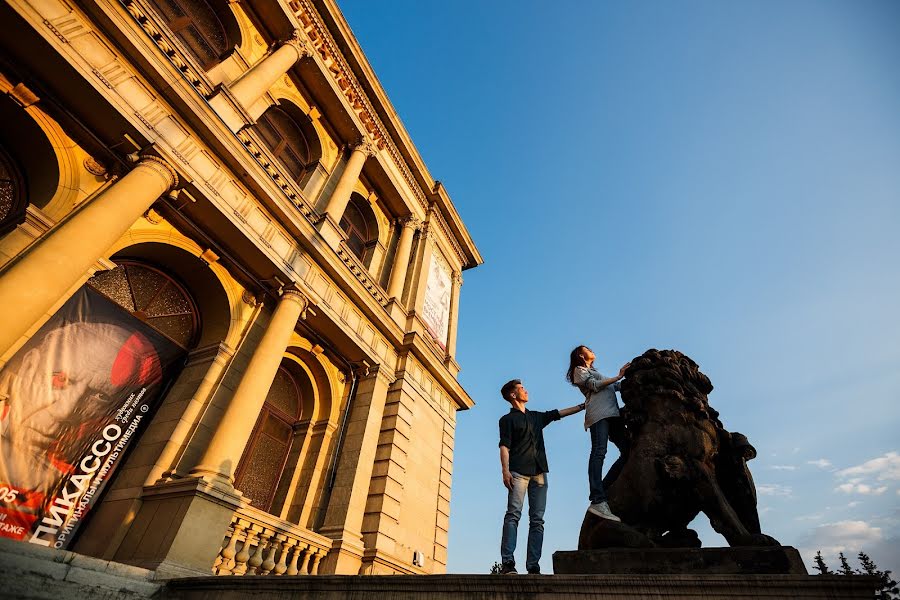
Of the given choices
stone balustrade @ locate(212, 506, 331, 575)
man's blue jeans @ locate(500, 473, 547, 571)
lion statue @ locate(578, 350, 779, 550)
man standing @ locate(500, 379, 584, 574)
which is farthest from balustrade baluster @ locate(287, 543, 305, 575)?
lion statue @ locate(578, 350, 779, 550)

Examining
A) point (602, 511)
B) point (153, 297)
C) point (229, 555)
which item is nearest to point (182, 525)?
point (229, 555)

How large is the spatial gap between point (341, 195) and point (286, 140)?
232 cm

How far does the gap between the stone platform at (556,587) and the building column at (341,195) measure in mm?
8391

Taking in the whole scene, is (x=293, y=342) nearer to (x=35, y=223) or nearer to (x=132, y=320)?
(x=132, y=320)

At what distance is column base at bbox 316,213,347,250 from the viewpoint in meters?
11.1

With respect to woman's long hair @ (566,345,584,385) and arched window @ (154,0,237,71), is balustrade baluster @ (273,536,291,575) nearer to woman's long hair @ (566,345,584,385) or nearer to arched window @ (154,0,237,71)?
woman's long hair @ (566,345,584,385)

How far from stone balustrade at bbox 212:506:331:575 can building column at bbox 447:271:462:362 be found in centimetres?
808

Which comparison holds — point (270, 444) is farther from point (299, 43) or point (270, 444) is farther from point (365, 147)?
point (299, 43)

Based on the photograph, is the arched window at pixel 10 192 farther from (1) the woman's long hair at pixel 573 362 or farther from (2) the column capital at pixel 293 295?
(1) the woman's long hair at pixel 573 362

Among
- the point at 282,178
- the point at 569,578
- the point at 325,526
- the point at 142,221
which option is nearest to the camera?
the point at 569,578

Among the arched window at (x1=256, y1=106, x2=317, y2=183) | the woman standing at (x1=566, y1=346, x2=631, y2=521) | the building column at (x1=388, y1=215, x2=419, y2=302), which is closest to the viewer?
the woman standing at (x1=566, y1=346, x2=631, y2=521)

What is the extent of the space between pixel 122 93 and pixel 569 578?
8.92 metres

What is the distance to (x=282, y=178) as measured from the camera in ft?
33.6

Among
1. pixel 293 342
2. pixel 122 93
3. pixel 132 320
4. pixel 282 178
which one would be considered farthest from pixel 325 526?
pixel 122 93
